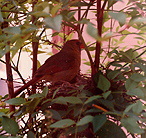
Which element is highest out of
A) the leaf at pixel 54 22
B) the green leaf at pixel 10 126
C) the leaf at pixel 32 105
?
the leaf at pixel 54 22

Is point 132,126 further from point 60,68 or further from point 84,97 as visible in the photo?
point 60,68

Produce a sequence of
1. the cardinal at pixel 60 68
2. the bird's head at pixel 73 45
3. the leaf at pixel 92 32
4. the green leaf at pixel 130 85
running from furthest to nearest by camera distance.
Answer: the bird's head at pixel 73 45 → the cardinal at pixel 60 68 → the green leaf at pixel 130 85 → the leaf at pixel 92 32

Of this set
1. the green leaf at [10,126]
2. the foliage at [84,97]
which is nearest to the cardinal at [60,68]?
the foliage at [84,97]

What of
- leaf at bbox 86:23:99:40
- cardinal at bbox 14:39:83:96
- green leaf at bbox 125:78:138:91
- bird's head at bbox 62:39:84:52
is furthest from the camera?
bird's head at bbox 62:39:84:52

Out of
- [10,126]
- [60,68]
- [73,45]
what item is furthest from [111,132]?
[73,45]

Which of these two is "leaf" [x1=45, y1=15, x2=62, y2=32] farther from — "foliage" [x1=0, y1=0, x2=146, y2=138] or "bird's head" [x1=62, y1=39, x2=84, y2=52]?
"bird's head" [x1=62, y1=39, x2=84, y2=52]

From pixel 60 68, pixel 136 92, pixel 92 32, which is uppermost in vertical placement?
pixel 92 32

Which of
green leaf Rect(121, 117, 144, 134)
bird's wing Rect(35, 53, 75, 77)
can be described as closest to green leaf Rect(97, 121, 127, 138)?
green leaf Rect(121, 117, 144, 134)

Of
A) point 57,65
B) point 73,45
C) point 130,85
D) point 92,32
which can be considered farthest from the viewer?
A: point 73,45

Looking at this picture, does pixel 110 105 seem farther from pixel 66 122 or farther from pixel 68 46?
pixel 68 46

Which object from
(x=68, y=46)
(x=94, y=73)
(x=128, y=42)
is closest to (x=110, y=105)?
(x=94, y=73)

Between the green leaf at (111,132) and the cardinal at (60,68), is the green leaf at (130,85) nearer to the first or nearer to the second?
the green leaf at (111,132)

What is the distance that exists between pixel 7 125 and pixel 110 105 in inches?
7.4

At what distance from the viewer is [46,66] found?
74 centimetres
